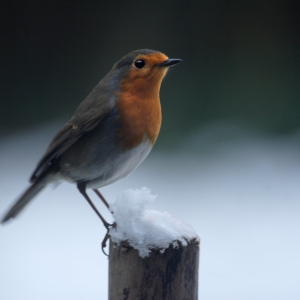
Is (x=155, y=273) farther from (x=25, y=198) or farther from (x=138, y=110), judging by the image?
(x=25, y=198)

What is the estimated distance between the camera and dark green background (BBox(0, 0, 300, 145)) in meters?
7.00

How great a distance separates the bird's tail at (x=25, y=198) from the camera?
3328 mm

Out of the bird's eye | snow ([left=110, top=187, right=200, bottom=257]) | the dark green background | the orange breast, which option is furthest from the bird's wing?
the dark green background

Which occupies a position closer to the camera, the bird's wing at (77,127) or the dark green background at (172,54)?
the bird's wing at (77,127)

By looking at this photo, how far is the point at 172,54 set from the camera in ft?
22.3

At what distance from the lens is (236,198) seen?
5.64 meters

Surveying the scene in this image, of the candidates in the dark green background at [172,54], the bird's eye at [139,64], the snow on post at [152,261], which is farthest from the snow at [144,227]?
the dark green background at [172,54]

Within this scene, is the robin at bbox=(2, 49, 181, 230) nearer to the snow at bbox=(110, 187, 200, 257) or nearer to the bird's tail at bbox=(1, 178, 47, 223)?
the bird's tail at bbox=(1, 178, 47, 223)

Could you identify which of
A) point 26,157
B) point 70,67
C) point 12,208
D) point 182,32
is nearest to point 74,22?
point 70,67

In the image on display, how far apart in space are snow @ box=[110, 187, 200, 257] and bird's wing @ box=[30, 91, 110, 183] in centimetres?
74

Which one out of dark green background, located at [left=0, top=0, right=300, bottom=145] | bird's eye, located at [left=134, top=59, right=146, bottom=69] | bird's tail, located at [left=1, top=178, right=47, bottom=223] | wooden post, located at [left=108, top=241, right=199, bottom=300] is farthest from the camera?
dark green background, located at [left=0, top=0, right=300, bottom=145]

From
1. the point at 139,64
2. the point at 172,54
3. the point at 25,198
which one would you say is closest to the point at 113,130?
the point at 139,64

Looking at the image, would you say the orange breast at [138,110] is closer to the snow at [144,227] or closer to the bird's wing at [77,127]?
the bird's wing at [77,127]

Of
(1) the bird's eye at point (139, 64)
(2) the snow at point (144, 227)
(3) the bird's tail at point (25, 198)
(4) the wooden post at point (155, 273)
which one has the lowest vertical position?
(4) the wooden post at point (155, 273)
